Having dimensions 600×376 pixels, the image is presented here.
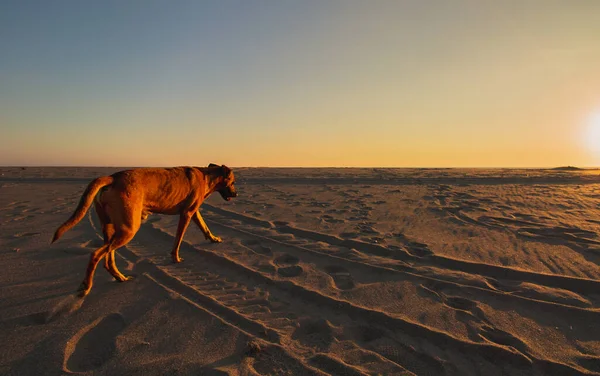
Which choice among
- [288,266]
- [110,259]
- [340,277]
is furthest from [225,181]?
[340,277]

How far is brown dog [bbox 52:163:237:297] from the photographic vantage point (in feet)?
15.4

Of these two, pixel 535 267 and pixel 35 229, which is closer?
pixel 535 267

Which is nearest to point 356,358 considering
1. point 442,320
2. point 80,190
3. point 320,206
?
point 442,320

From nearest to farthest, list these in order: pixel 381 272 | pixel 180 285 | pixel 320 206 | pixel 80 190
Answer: pixel 180 285 → pixel 381 272 → pixel 320 206 → pixel 80 190

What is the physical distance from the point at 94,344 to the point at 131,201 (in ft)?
6.77

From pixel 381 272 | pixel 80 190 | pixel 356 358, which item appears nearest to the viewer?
pixel 356 358

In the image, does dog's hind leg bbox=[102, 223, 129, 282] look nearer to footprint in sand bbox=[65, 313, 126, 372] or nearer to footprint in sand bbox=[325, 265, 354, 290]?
footprint in sand bbox=[65, 313, 126, 372]

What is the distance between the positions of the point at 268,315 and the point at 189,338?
0.99 m

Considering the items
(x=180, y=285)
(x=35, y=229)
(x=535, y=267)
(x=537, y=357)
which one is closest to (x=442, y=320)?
(x=537, y=357)

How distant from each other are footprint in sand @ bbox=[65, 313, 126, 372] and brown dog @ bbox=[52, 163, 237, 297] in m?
1.03

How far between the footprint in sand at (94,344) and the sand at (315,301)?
19 mm

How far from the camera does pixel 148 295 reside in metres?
4.71

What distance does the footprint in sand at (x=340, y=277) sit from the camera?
5.15 metres

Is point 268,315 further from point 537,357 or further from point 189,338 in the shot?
point 537,357
